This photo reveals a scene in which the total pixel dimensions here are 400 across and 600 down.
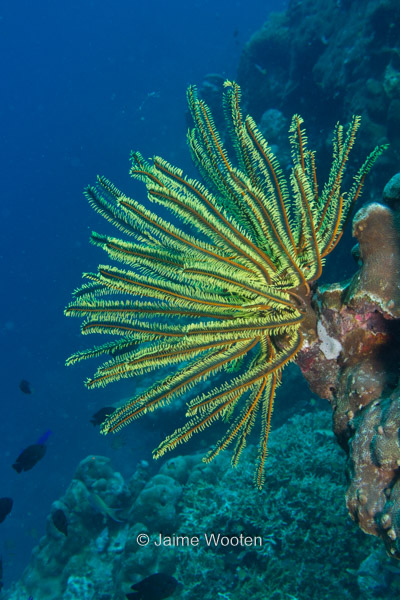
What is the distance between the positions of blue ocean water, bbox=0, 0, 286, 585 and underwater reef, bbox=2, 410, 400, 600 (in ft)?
38.7

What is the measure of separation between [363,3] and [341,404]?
48.4 feet

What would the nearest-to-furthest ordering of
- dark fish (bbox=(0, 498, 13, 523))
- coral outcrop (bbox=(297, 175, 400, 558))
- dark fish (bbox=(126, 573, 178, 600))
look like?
coral outcrop (bbox=(297, 175, 400, 558)) → dark fish (bbox=(126, 573, 178, 600)) → dark fish (bbox=(0, 498, 13, 523))

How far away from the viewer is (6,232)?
8431 cm

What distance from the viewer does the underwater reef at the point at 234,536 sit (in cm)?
494

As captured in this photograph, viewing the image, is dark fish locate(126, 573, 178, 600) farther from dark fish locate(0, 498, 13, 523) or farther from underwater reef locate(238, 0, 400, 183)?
underwater reef locate(238, 0, 400, 183)

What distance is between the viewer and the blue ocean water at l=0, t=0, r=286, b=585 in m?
33.8

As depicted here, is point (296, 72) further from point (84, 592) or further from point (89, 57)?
point (89, 57)

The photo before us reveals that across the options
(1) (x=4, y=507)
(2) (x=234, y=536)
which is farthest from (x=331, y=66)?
(1) (x=4, y=507)

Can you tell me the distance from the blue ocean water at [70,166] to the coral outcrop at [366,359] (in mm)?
20505

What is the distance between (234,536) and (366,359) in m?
4.87

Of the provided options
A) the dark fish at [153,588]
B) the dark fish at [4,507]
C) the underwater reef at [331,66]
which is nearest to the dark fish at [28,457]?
the dark fish at [4,507]

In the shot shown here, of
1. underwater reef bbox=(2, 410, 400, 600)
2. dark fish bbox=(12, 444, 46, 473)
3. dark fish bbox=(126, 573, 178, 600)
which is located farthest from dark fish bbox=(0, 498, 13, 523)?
dark fish bbox=(126, 573, 178, 600)

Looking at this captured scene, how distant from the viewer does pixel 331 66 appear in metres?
12.4

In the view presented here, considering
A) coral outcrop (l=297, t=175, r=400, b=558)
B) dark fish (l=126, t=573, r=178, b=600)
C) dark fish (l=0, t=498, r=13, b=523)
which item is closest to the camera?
coral outcrop (l=297, t=175, r=400, b=558)
